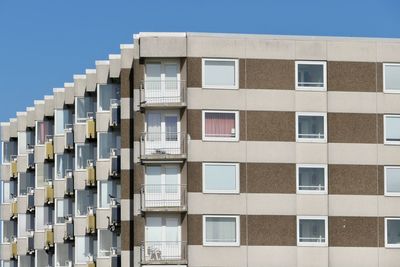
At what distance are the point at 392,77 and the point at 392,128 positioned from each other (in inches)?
119

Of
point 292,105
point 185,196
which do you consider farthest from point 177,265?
point 292,105

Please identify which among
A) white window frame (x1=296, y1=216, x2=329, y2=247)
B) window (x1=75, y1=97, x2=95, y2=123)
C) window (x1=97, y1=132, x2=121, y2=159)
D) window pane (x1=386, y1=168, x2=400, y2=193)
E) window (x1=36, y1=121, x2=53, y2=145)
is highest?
window (x1=75, y1=97, x2=95, y2=123)

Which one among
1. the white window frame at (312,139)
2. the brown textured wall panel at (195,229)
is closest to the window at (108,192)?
the brown textured wall panel at (195,229)

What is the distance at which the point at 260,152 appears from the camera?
86.2m

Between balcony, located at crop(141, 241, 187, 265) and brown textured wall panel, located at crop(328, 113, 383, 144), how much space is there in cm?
1098

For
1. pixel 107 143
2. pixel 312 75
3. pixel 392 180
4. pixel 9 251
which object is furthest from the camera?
pixel 9 251


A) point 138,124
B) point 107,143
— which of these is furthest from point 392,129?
point 107,143

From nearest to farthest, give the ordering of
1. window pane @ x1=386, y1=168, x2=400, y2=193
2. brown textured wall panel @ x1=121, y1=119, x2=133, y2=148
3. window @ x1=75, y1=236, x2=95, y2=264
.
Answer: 1. window pane @ x1=386, y1=168, x2=400, y2=193
2. brown textured wall panel @ x1=121, y1=119, x2=133, y2=148
3. window @ x1=75, y1=236, x2=95, y2=264

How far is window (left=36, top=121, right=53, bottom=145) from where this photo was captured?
4311 inches

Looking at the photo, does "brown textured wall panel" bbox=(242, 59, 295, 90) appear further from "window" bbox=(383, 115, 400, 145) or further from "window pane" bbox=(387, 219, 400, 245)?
"window pane" bbox=(387, 219, 400, 245)

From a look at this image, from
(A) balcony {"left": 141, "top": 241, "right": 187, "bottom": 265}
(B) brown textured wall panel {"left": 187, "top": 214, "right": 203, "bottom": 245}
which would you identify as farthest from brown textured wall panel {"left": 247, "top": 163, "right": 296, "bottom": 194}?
(A) balcony {"left": 141, "top": 241, "right": 187, "bottom": 265}

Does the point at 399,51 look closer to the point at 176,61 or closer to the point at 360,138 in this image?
the point at 360,138

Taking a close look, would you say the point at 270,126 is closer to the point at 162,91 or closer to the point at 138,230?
the point at 162,91

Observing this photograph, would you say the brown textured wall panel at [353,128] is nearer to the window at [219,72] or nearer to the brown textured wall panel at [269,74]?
the brown textured wall panel at [269,74]
